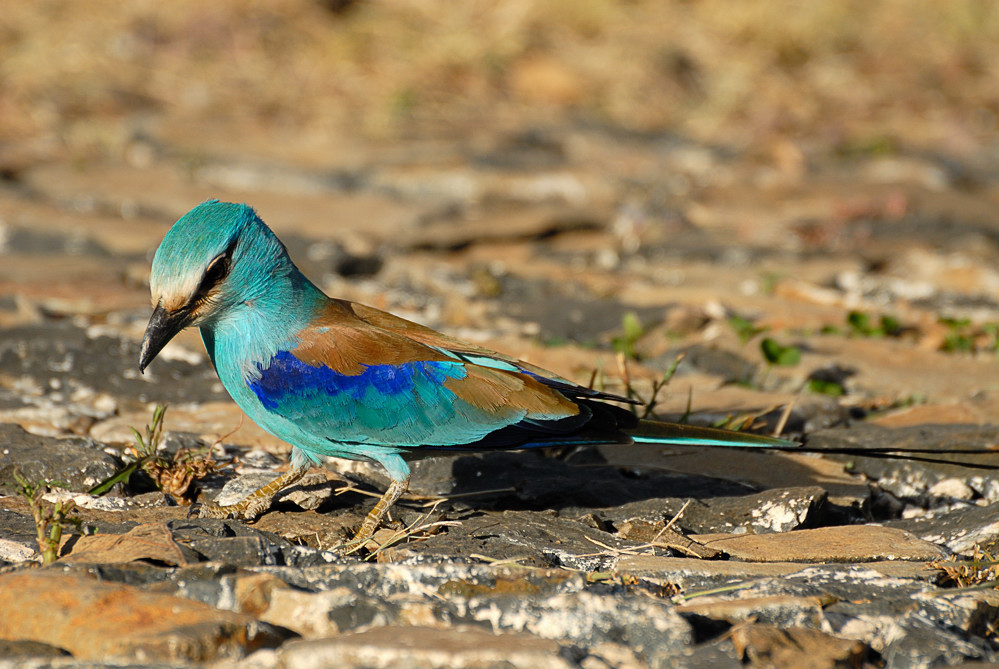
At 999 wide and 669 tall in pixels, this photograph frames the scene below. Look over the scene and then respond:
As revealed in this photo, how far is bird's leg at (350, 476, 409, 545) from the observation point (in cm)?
266

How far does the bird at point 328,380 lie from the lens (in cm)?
264

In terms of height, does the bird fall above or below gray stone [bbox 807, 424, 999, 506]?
above

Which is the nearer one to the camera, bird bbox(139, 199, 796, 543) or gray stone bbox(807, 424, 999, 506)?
bird bbox(139, 199, 796, 543)

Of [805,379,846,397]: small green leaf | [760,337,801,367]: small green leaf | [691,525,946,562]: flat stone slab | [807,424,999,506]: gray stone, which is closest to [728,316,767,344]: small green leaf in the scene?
[760,337,801,367]: small green leaf

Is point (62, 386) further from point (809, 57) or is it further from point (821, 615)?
point (809, 57)

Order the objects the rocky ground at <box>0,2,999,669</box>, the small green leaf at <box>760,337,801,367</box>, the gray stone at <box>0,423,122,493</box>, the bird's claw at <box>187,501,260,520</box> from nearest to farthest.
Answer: the rocky ground at <box>0,2,999,669</box> → the bird's claw at <box>187,501,260,520</box> → the gray stone at <box>0,423,122,493</box> → the small green leaf at <box>760,337,801,367</box>

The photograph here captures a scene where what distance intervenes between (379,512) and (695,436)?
86 centimetres

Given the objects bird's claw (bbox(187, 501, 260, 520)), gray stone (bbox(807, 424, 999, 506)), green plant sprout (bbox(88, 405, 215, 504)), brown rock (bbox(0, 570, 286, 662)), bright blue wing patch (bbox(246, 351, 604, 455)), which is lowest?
gray stone (bbox(807, 424, 999, 506))

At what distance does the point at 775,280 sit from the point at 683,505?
300cm

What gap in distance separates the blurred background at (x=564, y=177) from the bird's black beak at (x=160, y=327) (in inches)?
38.3

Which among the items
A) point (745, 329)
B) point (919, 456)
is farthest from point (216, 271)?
point (745, 329)

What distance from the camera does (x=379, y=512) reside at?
2.71m

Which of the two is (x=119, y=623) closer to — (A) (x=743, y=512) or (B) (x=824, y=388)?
(A) (x=743, y=512)

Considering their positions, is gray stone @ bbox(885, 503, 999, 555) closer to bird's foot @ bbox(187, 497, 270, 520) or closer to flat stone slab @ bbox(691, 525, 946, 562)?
flat stone slab @ bbox(691, 525, 946, 562)
